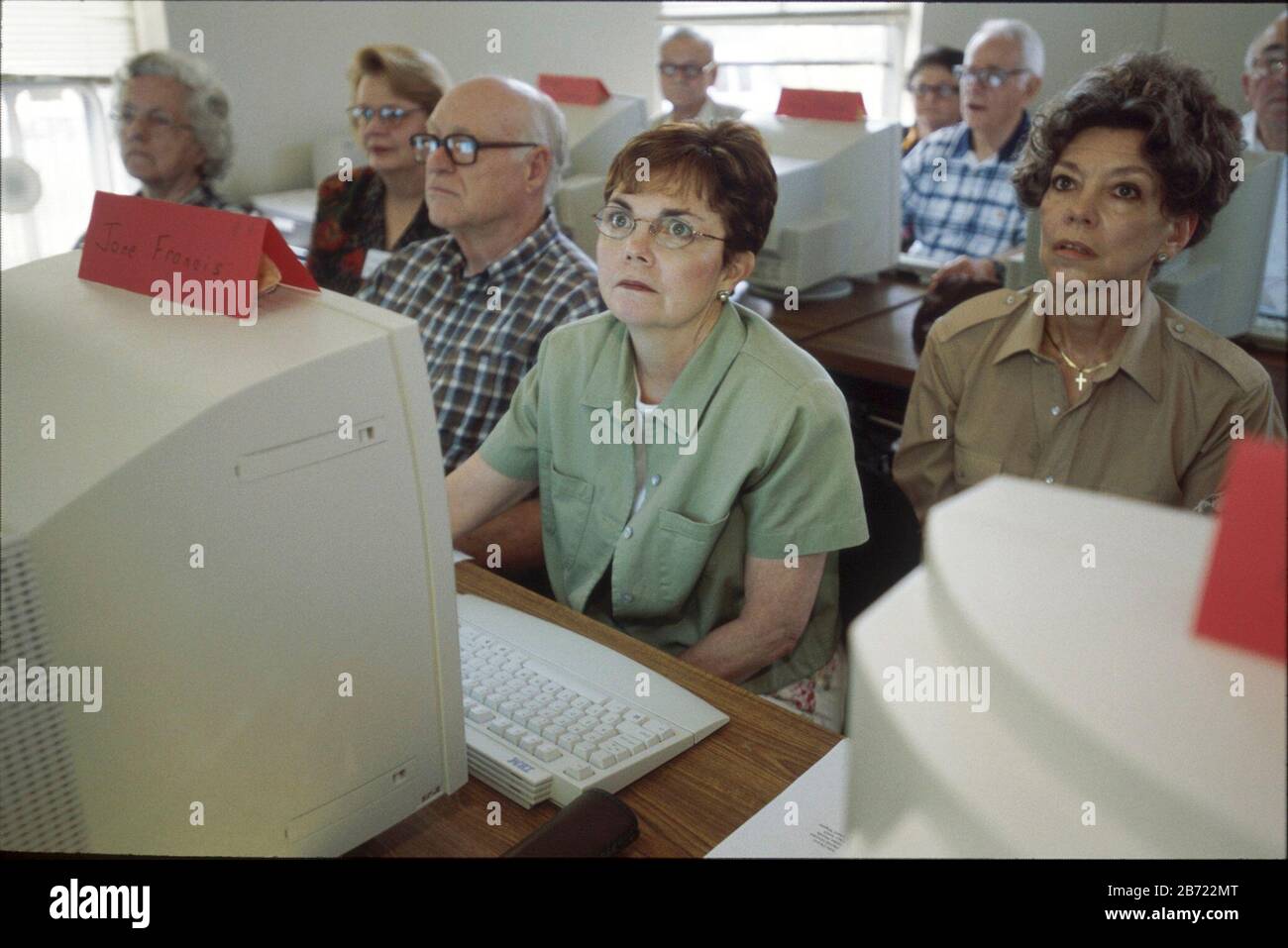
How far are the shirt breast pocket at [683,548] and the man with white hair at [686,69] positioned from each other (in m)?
3.02

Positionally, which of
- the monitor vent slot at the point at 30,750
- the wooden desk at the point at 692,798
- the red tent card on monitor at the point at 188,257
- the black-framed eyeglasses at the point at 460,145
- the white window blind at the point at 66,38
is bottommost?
the wooden desk at the point at 692,798

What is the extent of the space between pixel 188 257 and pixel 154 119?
87.8 inches

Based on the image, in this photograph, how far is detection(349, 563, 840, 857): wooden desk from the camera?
2.76ft

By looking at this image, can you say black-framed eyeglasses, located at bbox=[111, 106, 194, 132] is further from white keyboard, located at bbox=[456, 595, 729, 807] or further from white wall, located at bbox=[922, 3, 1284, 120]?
white wall, located at bbox=[922, 3, 1284, 120]

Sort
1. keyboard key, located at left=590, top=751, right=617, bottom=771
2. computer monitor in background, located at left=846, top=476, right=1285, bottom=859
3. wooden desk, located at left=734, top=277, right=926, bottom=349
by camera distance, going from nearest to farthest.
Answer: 1. computer monitor in background, located at left=846, top=476, right=1285, bottom=859
2. keyboard key, located at left=590, top=751, right=617, bottom=771
3. wooden desk, located at left=734, top=277, right=926, bottom=349

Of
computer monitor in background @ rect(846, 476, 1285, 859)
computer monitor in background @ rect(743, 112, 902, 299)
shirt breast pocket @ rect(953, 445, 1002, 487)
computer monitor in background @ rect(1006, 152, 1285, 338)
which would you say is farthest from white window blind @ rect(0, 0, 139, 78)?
computer monitor in background @ rect(846, 476, 1285, 859)

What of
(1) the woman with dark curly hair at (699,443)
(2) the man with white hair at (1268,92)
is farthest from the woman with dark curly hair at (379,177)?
(2) the man with white hair at (1268,92)

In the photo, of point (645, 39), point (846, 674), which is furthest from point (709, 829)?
point (645, 39)

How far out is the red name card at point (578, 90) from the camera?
3.24 metres

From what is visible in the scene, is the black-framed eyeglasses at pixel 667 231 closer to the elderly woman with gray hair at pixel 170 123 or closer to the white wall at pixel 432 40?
the elderly woman with gray hair at pixel 170 123

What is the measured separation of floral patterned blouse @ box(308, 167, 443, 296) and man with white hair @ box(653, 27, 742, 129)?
163cm

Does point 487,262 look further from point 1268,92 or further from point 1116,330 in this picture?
point 1268,92

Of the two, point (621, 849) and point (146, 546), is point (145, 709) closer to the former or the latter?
point (146, 546)
